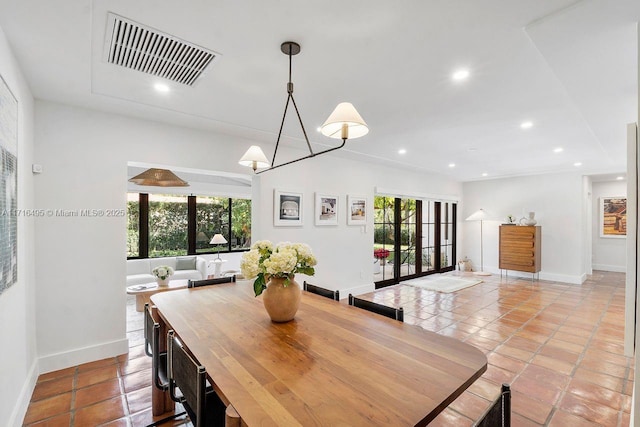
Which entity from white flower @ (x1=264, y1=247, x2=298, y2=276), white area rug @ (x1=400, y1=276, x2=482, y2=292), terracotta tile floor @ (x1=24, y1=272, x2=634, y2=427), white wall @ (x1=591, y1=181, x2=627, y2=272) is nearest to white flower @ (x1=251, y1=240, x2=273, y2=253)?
white flower @ (x1=264, y1=247, x2=298, y2=276)

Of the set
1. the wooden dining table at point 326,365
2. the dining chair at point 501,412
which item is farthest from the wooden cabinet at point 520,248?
the dining chair at point 501,412

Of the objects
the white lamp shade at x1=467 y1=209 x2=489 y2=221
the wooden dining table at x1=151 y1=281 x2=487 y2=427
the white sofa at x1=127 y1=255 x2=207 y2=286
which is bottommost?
the white sofa at x1=127 y1=255 x2=207 y2=286

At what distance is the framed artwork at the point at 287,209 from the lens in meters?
4.22

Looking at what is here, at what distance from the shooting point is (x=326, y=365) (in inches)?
48.0

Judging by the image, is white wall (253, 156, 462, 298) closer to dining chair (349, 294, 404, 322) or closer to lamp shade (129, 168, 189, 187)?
lamp shade (129, 168, 189, 187)

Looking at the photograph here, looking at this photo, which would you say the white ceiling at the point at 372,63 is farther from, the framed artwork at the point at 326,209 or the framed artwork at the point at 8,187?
the framed artwork at the point at 326,209

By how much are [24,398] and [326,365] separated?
2.39 metres

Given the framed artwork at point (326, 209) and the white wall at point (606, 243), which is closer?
the framed artwork at point (326, 209)

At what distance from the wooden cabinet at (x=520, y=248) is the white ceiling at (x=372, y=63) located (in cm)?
332

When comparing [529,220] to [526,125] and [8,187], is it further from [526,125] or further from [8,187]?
[8,187]

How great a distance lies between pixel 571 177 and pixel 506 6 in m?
6.67

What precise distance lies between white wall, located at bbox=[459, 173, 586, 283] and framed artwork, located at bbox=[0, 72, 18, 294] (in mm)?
8476

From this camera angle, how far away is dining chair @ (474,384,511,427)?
861mm

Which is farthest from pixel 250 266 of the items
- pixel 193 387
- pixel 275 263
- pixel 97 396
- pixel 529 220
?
pixel 529 220
